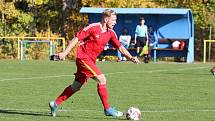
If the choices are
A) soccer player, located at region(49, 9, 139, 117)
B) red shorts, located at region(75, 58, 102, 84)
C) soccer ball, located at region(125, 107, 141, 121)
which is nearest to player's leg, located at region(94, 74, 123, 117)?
soccer player, located at region(49, 9, 139, 117)

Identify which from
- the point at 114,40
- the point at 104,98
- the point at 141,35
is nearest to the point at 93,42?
the point at 114,40

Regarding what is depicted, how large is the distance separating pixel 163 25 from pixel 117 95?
19465mm

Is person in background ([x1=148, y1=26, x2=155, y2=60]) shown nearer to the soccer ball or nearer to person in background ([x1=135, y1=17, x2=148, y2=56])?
person in background ([x1=135, y1=17, x2=148, y2=56])

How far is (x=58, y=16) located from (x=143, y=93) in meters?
28.3

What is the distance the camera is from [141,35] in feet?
104

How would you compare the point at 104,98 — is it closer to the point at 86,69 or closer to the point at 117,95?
the point at 86,69

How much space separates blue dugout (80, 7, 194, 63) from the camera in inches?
1325

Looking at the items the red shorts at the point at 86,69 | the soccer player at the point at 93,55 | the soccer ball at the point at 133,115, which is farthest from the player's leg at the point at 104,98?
the soccer ball at the point at 133,115

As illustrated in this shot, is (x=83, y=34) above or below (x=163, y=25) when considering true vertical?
above

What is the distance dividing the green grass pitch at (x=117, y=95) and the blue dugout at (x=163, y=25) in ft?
31.8

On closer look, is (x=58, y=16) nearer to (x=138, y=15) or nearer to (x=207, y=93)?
(x=138, y=15)

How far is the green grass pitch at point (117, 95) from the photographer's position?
11.9 metres

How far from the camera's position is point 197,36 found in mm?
39500

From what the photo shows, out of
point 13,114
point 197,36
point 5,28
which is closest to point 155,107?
point 13,114
